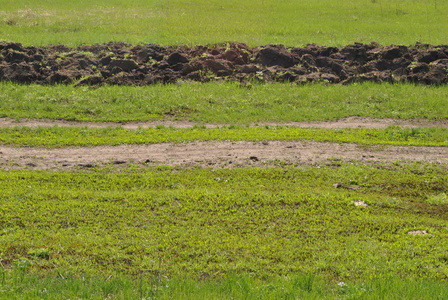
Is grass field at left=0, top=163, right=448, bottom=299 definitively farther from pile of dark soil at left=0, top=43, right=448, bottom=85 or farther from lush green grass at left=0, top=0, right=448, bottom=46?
lush green grass at left=0, top=0, right=448, bottom=46

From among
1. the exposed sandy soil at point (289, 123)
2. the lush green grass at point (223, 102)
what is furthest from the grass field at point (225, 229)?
the lush green grass at point (223, 102)

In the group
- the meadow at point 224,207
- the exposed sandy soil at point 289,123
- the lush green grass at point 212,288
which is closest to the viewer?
the lush green grass at point 212,288

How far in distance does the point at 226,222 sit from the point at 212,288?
2275mm

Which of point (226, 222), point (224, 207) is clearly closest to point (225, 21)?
point (224, 207)

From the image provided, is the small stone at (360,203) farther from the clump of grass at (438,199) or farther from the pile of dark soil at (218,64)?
the pile of dark soil at (218,64)

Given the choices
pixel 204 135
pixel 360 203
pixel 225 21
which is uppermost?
pixel 225 21

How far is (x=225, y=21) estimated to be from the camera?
3628 cm

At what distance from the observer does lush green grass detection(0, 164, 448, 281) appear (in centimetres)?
750

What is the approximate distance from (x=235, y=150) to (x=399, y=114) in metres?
6.19

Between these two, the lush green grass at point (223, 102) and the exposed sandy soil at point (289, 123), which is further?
the lush green grass at point (223, 102)

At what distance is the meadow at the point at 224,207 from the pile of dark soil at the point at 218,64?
2.92 feet

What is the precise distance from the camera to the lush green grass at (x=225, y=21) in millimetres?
29109

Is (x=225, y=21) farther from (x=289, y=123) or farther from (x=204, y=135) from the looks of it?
(x=204, y=135)

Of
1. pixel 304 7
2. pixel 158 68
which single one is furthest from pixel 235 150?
pixel 304 7
